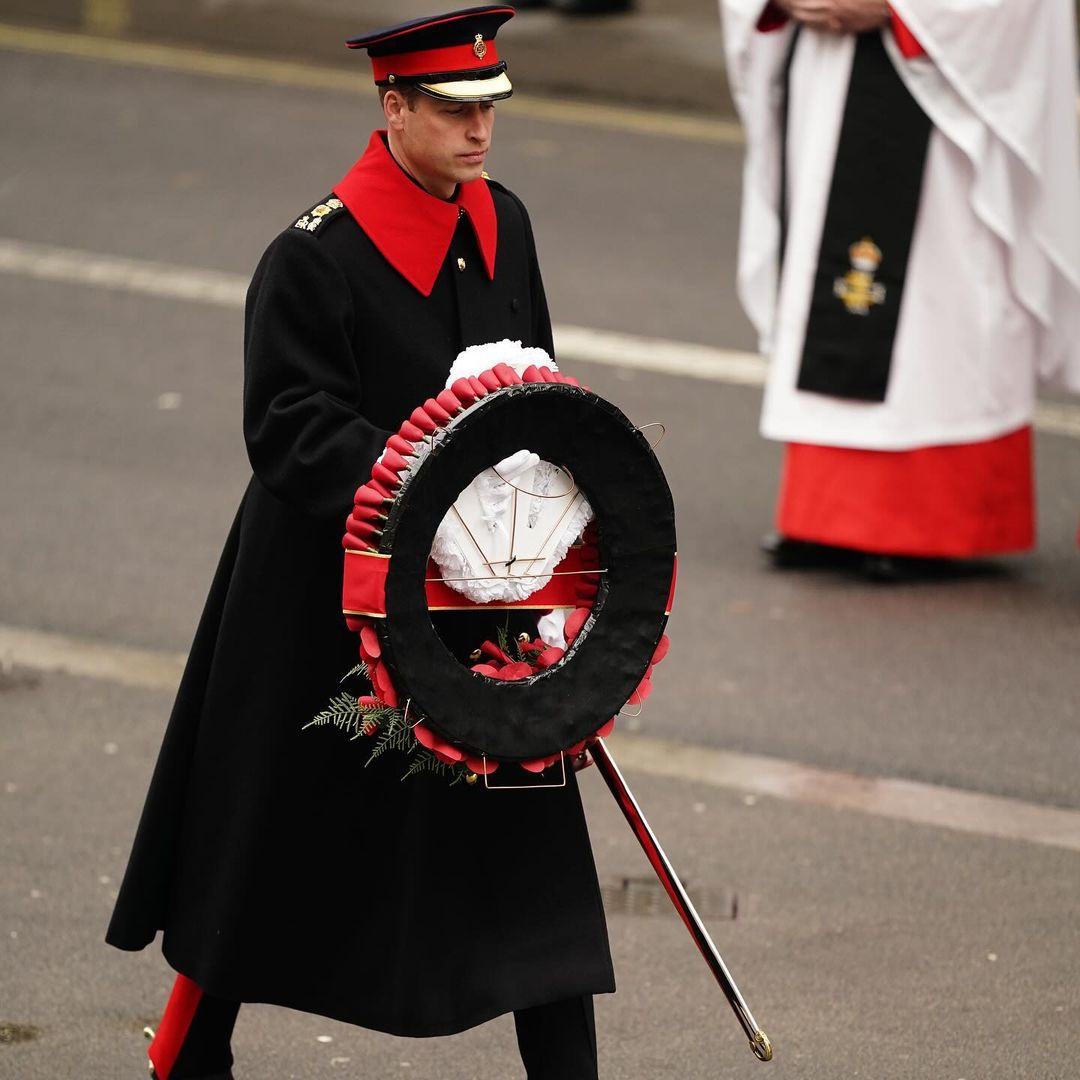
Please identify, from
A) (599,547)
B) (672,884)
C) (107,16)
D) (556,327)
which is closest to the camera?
(599,547)

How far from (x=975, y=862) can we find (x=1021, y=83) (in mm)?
2766

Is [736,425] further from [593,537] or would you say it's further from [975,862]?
[593,537]

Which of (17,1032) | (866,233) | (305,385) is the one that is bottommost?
(17,1032)

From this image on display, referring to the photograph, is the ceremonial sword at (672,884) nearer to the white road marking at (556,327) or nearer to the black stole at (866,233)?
the black stole at (866,233)

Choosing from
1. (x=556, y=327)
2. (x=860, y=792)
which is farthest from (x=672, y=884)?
(x=556, y=327)

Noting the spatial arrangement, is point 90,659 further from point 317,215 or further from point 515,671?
point 515,671

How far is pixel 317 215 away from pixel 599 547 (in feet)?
2.22

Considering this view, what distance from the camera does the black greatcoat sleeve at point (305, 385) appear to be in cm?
340

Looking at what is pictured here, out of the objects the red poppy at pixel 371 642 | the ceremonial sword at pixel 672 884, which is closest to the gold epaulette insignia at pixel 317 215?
the red poppy at pixel 371 642

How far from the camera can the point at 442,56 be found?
347 cm

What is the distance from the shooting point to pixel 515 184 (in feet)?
37.5

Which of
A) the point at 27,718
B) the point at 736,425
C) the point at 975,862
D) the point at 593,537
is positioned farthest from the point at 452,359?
the point at 736,425

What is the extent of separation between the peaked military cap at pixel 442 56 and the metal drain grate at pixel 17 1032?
201 centimetres

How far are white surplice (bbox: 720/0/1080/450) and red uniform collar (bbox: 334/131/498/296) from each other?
3.68 metres
